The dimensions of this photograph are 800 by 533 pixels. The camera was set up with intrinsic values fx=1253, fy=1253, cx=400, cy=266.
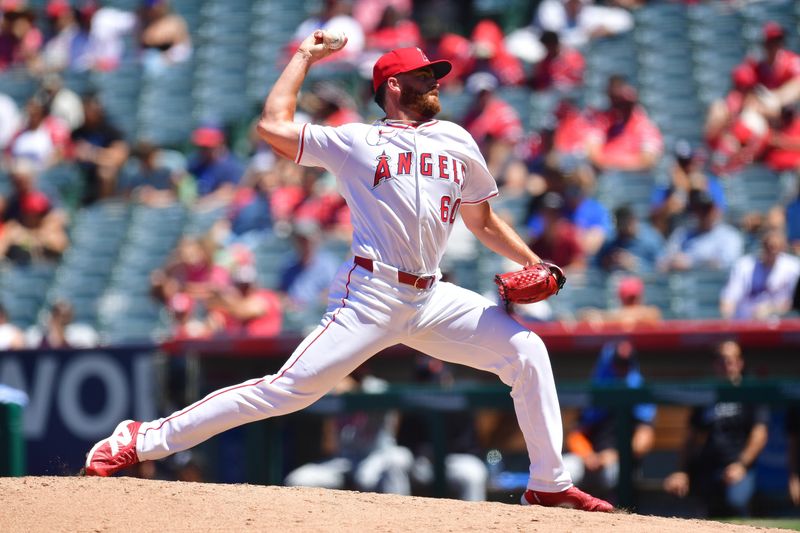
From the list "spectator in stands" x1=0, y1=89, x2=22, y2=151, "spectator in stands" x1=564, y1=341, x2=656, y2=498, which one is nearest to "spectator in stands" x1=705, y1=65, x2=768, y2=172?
"spectator in stands" x1=564, y1=341, x2=656, y2=498

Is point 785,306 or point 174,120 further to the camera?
point 174,120

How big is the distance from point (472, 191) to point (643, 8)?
764cm

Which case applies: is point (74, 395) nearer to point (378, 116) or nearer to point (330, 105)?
A: point (330, 105)

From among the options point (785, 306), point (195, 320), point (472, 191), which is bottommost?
point (195, 320)

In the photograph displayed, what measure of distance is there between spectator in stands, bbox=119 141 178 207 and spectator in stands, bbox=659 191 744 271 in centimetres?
495

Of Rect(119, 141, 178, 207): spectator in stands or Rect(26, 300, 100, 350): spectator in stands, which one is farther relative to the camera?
Rect(119, 141, 178, 207): spectator in stands

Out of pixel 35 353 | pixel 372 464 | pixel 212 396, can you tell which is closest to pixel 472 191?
pixel 212 396

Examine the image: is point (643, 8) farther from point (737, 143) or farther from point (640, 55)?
point (737, 143)

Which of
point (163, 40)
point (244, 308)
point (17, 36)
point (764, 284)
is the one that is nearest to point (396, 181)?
point (764, 284)

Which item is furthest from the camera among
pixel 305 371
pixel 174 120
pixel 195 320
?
pixel 174 120

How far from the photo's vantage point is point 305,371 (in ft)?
14.6

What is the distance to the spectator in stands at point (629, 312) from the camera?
26.8 feet

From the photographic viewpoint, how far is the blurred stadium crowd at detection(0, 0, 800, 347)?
899 centimetres

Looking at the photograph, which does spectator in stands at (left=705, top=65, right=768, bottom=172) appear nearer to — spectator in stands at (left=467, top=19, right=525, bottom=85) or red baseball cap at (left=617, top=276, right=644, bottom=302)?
spectator in stands at (left=467, top=19, right=525, bottom=85)
